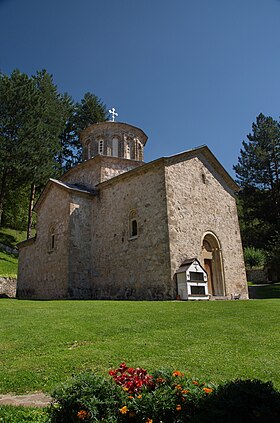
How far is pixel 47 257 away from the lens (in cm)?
1966

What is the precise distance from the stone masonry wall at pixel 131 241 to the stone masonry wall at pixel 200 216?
0.59m

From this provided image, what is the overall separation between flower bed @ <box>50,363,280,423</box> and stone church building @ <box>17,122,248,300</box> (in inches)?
423

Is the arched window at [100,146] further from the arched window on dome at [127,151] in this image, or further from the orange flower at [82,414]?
the orange flower at [82,414]

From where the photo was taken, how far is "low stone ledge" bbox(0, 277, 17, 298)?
24328 mm

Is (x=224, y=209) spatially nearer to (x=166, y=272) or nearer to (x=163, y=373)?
(x=166, y=272)

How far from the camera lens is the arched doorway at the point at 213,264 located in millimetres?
17266

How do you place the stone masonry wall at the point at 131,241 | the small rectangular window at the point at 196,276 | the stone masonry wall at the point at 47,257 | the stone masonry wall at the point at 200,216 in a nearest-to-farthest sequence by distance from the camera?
the small rectangular window at the point at 196,276 < the stone masonry wall at the point at 131,241 < the stone masonry wall at the point at 200,216 < the stone masonry wall at the point at 47,257

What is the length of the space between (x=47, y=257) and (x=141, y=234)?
6815 mm

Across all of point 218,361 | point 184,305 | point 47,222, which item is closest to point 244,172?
point 47,222

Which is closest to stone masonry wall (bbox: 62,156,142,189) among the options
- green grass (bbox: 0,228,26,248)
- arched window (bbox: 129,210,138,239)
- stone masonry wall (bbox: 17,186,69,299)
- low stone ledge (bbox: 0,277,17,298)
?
stone masonry wall (bbox: 17,186,69,299)

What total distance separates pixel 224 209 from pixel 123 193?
19.6ft

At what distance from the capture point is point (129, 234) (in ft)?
55.7

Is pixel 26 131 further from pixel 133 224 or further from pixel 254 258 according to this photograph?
pixel 254 258

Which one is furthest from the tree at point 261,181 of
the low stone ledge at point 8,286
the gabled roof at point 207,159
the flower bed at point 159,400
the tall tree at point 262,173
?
the flower bed at point 159,400
